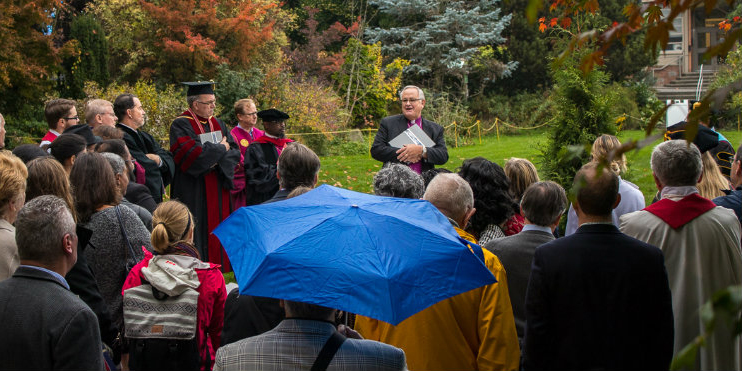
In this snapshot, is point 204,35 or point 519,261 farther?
point 204,35

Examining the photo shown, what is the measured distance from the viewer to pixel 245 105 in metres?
8.88

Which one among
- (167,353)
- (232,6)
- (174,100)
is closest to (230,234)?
(167,353)

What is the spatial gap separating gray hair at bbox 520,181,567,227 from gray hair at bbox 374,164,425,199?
0.91 m

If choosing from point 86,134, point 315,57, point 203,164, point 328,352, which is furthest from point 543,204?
point 315,57

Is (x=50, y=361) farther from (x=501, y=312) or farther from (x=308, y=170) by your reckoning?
(x=308, y=170)

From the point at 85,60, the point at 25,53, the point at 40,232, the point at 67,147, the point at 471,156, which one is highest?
the point at 25,53

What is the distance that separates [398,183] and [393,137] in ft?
11.8

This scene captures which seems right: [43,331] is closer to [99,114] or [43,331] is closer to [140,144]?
[99,114]

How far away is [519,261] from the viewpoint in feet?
13.1

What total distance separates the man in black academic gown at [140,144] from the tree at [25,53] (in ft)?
32.3

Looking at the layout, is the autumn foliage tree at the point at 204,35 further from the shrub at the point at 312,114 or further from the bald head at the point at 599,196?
the bald head at the point at 599,196

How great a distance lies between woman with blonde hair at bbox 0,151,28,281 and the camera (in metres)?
3.59

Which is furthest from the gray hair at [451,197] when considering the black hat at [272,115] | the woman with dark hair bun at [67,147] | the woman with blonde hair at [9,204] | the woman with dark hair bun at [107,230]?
the black hat at [272,115]

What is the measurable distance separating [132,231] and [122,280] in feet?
1.10
